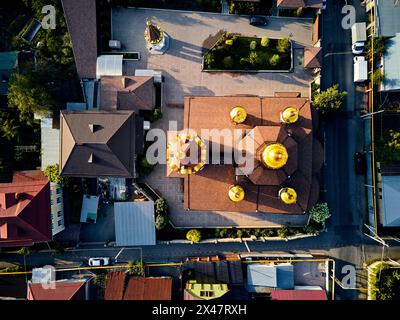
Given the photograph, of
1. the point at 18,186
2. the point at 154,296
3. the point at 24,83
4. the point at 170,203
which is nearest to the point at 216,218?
the point at 170,203

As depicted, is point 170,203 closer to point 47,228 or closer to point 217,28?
point 47,228

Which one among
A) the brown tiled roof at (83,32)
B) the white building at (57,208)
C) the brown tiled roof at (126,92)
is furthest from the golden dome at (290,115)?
the white building at (57,208)

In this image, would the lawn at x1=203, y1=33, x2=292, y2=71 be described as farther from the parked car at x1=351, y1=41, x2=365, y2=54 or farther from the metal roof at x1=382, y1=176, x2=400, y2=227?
the metal roof at x1=382, y1=176, x2=400, y2=227

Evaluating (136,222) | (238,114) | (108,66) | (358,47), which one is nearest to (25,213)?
(136,222)

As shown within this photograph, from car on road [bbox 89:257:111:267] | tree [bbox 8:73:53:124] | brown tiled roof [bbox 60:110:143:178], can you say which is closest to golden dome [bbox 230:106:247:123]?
brown tiled roof [bbox 60:110:143:178]

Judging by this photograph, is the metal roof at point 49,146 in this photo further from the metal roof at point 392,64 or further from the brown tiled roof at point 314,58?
the metal roof at point 392,64

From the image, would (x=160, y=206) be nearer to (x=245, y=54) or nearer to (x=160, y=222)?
(x=160, y=222)
